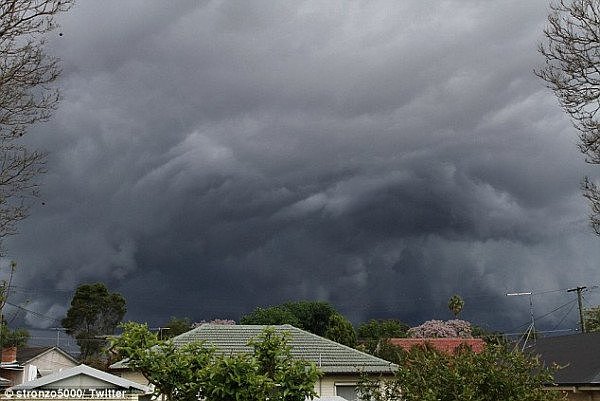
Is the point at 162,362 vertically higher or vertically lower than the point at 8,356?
lower

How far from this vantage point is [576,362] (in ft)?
90.4

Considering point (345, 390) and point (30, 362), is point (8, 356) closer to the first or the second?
point (30, 362)

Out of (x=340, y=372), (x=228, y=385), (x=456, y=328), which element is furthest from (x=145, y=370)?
(x=456, y=328)

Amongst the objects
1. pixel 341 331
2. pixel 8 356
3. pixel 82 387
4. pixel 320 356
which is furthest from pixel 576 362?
pixel 8 356

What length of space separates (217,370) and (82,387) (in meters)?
10.1

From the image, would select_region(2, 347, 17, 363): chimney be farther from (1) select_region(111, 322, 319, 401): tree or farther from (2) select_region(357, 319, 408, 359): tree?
(1) select_region(111, 322, 319, 401): tree

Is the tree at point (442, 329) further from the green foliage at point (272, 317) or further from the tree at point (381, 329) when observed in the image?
the green foliage at point (272, 317)

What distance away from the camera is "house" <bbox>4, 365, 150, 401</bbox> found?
65.1ft

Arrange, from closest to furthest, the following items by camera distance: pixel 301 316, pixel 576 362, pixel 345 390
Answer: pixel 576 362, pixel 345 390, pixel 301 316


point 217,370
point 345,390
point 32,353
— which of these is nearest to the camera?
point 217,370

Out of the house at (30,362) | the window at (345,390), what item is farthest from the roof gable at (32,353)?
the window at (345,390)

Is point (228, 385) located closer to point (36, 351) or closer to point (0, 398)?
point (0, 398)

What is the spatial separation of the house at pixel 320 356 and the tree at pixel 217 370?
13389 millimetres

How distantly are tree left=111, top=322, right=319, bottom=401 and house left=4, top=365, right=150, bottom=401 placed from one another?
7.42 m
